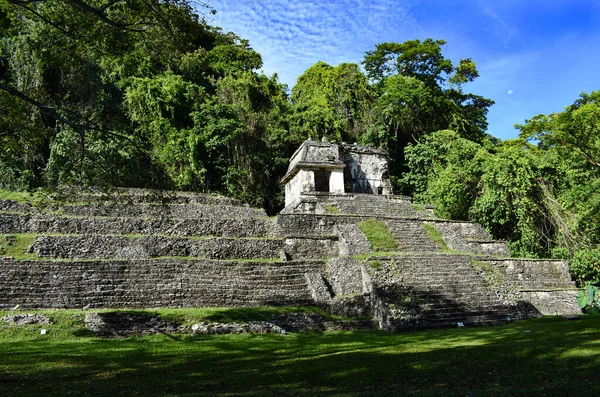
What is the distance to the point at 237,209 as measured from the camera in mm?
19953

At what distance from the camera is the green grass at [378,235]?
1627 cm

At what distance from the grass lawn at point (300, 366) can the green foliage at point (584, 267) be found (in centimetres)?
1042

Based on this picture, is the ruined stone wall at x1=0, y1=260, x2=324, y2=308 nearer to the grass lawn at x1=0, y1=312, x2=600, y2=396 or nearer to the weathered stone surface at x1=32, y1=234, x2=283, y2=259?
Answer: the weathered stone surface at x1=32, y1=234, x2=283, y2=259

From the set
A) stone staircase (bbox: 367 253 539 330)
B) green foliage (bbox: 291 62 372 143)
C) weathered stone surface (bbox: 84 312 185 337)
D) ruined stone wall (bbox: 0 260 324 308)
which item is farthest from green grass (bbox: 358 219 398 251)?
green foliage (bbox: 291 62 372 143)

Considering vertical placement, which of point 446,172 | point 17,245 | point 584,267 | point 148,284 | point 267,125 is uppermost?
point 267,125

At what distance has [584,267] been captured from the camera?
17.3 metres

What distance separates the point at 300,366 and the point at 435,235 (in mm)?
13106

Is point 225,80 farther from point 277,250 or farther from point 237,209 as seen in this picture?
point 277,250

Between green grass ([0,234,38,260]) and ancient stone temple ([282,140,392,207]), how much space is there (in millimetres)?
11074

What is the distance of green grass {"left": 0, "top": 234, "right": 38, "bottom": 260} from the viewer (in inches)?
528

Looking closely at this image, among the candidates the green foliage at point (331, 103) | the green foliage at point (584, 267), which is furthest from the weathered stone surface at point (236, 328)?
the green foliage at point (331, 103)

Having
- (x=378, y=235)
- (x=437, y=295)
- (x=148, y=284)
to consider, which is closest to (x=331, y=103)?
(x=378, y=235)

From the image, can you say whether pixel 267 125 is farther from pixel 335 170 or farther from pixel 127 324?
pixel 127 324

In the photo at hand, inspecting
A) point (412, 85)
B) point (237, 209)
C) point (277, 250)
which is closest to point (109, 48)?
point (277, 250)
